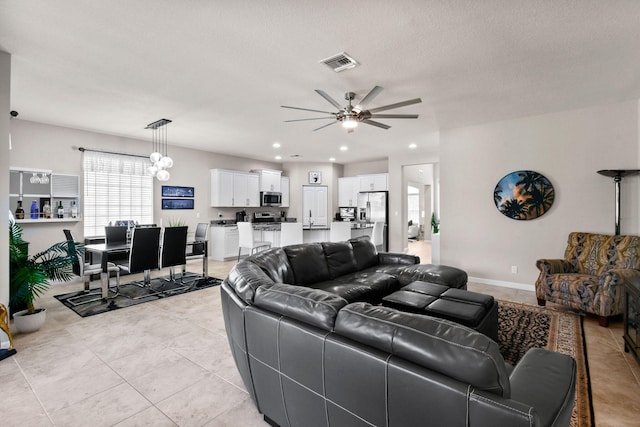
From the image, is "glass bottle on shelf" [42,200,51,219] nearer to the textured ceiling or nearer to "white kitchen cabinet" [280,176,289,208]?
the textured ceiling

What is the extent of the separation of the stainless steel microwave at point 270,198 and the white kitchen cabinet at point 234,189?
0.39 ft

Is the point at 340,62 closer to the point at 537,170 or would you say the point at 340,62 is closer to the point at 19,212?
the point at 537,170

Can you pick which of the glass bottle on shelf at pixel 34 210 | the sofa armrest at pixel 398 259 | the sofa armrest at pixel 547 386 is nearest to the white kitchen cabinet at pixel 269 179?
the glass bottle on shelf at pixel 34 210

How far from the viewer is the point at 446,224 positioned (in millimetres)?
5566

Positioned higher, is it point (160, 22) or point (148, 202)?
point (160, 22)

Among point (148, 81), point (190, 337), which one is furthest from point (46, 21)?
point (190, 337)

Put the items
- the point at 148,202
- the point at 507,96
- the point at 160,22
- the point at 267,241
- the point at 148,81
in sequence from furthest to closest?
the point at 267,241 < the point at 148,202 < the point at 507,96 < the point at 148,81 < the point at 160,22

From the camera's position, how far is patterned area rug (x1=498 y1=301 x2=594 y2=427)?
2160 millimetres

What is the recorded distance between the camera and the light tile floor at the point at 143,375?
1.92m

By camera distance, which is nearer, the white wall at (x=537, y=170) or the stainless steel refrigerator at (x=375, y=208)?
the white wall at (x=537, y=170)

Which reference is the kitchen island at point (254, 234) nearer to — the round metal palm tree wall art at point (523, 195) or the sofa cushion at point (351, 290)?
the round metal palm tree wall art at point (523, 195)

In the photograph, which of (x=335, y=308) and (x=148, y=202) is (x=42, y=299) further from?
(x=335, y=308)

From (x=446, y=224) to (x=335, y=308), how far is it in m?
4.73

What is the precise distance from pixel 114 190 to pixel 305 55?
505cm
